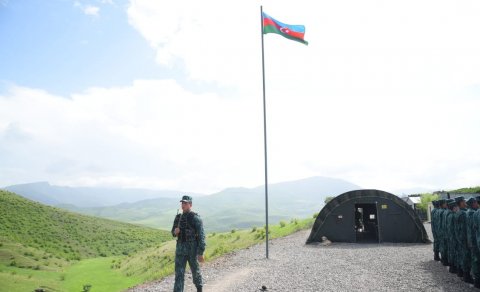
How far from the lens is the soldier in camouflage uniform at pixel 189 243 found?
34.0ft

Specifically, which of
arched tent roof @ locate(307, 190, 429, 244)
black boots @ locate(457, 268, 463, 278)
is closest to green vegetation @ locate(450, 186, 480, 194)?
arched tent roof @ locate(307, 190, 429, 244)

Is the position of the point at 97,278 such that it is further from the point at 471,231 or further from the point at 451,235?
the point at 471,231

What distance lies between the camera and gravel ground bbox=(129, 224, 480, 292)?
40.5 feet

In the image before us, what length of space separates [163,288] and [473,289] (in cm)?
977

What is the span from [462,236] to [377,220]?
12.0m

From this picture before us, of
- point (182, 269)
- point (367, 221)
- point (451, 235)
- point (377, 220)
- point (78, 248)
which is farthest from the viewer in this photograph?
point (78, 248)

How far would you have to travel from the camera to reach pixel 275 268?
51.4 feet

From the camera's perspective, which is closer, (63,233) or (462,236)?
(462,236)

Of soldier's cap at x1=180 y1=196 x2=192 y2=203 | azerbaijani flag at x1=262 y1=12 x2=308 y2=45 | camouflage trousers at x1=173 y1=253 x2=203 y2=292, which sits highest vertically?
azerbaijani flag at x1=262 y1=12 x2=308 y2=45

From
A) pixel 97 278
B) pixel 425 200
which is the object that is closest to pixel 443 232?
pixel 425 200

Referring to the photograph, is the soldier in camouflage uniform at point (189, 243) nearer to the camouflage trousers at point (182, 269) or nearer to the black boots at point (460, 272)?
the camouflage trousers at point (182, 269)

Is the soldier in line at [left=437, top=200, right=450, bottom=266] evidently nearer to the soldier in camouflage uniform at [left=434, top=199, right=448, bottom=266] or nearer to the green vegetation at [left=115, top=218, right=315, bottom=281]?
the soldier in camouflage uniform at [left=434, top=199, right=448, bottom=266]

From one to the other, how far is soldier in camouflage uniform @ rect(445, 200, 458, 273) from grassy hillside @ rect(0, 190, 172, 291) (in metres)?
34.8

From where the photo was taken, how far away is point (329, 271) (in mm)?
14781
